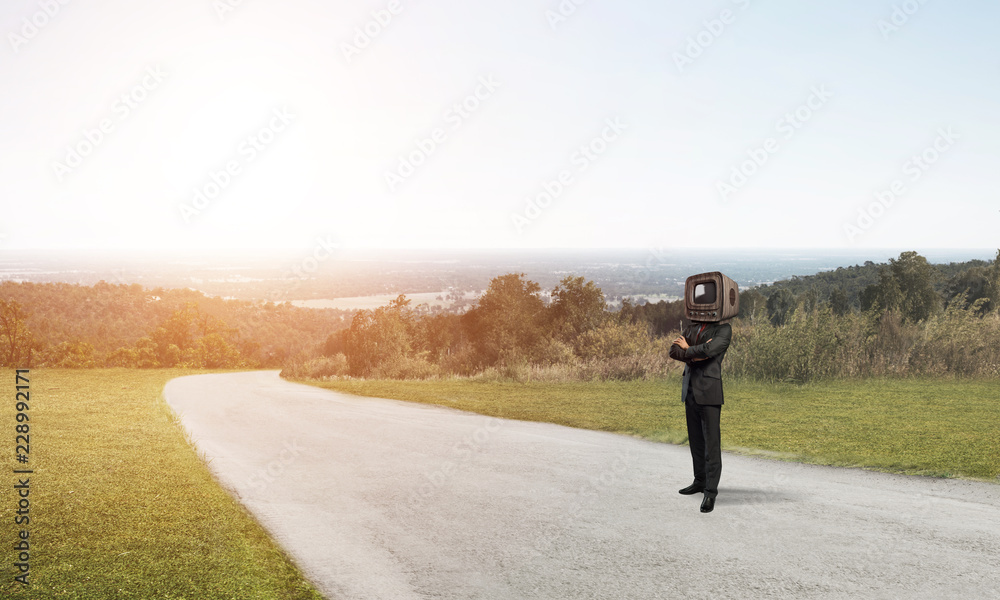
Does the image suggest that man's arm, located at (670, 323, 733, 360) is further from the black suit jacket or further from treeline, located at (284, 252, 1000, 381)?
treeline, located at (284, 252, 1000, 381)

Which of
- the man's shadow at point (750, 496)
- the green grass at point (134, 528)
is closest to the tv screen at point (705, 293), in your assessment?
the man's shadow at point (750, 496)

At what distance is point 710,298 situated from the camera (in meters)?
6.27

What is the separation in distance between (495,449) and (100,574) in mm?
5358

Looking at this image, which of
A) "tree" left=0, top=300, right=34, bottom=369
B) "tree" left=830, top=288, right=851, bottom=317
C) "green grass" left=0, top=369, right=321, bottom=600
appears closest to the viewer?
"green grass" left=0, top=369, right=321, bottom=600

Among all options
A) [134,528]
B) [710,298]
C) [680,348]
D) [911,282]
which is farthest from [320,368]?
[710,298]

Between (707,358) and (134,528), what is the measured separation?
18.6 feet

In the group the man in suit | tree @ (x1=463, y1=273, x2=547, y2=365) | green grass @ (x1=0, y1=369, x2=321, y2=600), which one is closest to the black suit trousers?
the man in suit

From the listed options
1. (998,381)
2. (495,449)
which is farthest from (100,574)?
(998,381)

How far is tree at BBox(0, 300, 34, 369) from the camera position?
28.2 m

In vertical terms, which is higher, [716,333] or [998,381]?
[716,333]

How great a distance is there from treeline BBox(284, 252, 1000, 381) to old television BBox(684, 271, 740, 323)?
997cm

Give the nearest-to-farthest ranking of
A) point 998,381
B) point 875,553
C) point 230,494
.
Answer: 1. point 875,553
2. point 230,494
3. point 998,381

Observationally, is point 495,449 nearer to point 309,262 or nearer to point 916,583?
point 916,583

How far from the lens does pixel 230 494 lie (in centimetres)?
735
